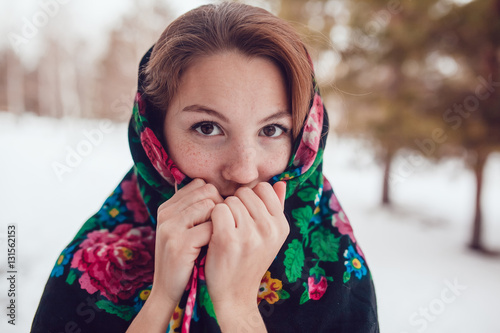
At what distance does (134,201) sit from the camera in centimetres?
147

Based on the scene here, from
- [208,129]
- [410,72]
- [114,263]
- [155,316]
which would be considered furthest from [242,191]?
[410,72]

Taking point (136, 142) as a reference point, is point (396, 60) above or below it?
above

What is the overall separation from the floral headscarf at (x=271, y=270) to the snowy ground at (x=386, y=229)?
57.7 inches

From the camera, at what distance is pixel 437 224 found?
6.43 meters

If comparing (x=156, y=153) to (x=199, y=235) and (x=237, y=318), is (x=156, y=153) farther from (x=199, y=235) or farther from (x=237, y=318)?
(x=237, y=318)

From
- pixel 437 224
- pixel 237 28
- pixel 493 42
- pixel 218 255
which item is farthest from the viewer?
pixel 437 224

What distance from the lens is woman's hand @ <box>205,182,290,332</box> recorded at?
917mm

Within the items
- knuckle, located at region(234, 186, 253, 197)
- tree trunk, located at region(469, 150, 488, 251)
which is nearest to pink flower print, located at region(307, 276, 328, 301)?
knuckle, located at region(234, 186, 253, 197)

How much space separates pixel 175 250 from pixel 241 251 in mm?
204

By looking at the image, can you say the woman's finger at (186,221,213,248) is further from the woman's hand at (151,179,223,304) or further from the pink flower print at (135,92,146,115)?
the pink flower print at (135,92,146,115)

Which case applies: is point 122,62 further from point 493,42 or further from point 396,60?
point 493,42

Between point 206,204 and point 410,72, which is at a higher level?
point 410,72

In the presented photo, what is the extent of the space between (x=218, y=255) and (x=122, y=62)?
16272mm

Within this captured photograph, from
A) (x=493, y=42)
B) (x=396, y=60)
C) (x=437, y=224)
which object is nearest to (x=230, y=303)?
(x=493, y=42)
